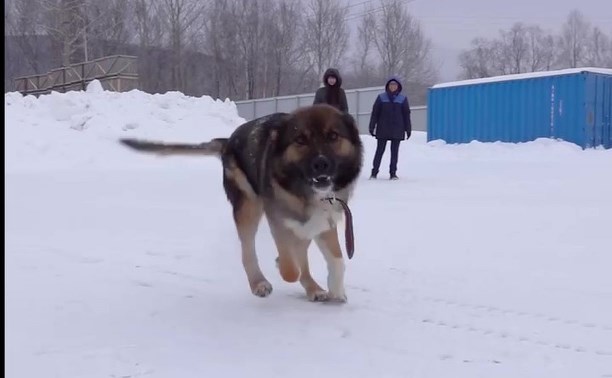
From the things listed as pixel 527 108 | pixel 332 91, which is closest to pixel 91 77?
pixel 527 108

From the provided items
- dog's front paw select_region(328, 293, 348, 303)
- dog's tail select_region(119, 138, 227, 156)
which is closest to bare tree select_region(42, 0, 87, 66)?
dog's tail select_region(119, 138, 227, 156)

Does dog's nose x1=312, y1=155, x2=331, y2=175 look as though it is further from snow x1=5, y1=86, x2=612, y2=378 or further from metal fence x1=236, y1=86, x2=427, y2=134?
metal fence x1=236, y1=86, x2=427, y2=134

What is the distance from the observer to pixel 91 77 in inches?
1271

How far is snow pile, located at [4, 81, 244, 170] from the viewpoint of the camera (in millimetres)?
15672

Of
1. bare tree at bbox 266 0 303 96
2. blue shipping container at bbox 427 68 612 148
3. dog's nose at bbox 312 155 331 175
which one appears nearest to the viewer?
dog's nose at bbox 312 155 331 175

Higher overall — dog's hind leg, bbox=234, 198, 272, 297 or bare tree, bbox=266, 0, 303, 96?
bare tree, bbox=266, 0, 303, 96

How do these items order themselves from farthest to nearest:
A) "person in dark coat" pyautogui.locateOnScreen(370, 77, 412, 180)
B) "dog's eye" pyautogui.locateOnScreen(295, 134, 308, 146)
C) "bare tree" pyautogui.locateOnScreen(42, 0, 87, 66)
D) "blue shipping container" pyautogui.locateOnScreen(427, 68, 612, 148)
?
1. "bare tree" pyautogui.locateOnScreen(42, 0, 87, 66)
2. "blue shipping container" pyautogui.locateOnScreen(427, 68, 612, 148)
3. "person in dark coat" pyautogui.locateOnScreen(370, 77, 412, 180)
4. "dog's eye" pyautogui.locateOnScreen(295, 134, 308, 146)

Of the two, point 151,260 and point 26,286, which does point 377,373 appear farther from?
point 151,260

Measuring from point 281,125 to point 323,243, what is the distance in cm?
76

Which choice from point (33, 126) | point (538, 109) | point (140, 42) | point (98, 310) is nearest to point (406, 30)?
point (140, 42)

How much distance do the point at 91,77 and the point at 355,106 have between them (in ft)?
39.1

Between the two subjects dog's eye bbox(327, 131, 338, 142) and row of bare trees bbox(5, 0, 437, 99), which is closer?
dog's eye bbox(327, 131, 338, 142)

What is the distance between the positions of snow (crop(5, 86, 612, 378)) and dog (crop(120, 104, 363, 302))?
251mm

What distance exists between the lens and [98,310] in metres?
4.03
